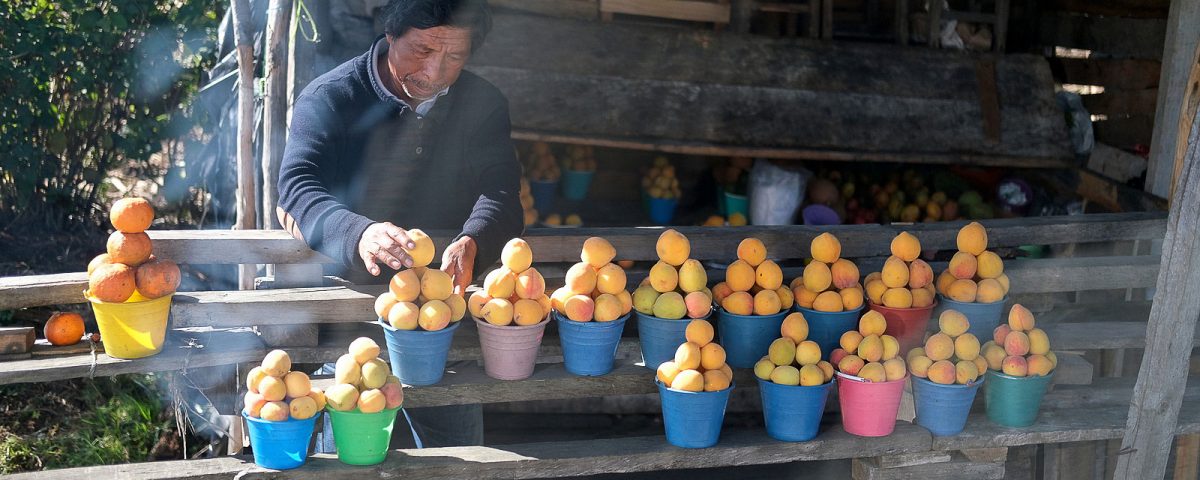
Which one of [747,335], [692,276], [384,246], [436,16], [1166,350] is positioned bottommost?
[1166,350]

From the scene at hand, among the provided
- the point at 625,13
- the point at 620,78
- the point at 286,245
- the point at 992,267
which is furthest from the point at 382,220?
the point at 625,13

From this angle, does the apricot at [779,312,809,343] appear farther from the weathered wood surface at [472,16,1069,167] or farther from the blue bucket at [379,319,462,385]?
the weathered wood surface at [472,16,1069,167]

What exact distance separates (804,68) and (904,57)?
732 mm

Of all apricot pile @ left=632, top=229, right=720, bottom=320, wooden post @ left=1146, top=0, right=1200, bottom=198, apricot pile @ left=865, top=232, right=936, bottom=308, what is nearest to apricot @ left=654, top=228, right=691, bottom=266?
apricot pile @ left=632, top=229, right=720, bottom=320

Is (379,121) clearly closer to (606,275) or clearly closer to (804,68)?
(606,275)

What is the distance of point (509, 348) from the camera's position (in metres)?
3.46

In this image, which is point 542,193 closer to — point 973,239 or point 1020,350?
point 973,239

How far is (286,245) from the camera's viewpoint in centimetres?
375

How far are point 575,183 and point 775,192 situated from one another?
127 cm

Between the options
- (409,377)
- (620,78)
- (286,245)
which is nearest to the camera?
(409,377)

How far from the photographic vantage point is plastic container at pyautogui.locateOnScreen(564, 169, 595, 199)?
22.5 feet

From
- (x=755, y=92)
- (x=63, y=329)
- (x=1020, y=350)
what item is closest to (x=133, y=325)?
(x=63, y=329)

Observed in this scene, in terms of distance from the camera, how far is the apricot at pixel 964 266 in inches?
151

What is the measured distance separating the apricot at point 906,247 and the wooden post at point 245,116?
2779mm
